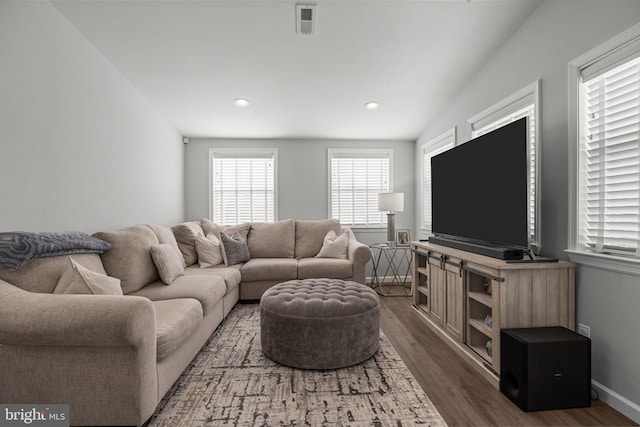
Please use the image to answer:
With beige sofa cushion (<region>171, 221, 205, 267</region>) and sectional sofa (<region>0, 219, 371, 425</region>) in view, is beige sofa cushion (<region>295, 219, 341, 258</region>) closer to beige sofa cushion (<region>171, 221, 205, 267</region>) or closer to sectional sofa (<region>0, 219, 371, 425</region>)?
beige sofa cushion (<region>171, 221, 205, 267</region>)

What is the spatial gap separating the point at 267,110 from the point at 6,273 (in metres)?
3.15

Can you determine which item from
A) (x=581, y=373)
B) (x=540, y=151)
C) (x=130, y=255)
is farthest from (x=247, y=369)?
(x=540, y=151)

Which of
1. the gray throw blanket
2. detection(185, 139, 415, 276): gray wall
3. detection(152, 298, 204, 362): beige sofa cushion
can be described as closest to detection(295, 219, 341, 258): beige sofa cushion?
detection(185, 139, 415, 276): gray wall

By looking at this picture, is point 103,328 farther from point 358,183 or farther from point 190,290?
point 358,183

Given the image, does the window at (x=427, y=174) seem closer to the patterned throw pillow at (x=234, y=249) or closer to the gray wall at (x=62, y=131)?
the patterned throw pillow at (x=234, y=249)

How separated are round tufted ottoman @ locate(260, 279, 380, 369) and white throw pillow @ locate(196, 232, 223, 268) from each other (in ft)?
5.23

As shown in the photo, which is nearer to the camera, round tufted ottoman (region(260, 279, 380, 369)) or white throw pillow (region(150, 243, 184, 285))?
round tufted ottoman (region(260, 279, 380, 369))

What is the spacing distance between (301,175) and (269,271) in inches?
73.5

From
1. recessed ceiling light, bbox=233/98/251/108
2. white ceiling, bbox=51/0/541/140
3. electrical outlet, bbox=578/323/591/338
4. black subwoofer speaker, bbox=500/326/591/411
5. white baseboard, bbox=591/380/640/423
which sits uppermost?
white ceiling, bbox=51/0/541/140

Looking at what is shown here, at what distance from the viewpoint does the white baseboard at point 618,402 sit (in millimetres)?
1788

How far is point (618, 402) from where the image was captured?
6.15 ft

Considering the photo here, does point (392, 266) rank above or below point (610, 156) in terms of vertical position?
below

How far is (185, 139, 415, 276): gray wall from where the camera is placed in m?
5.21

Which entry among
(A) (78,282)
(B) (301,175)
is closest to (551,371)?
(A) (78,282)
